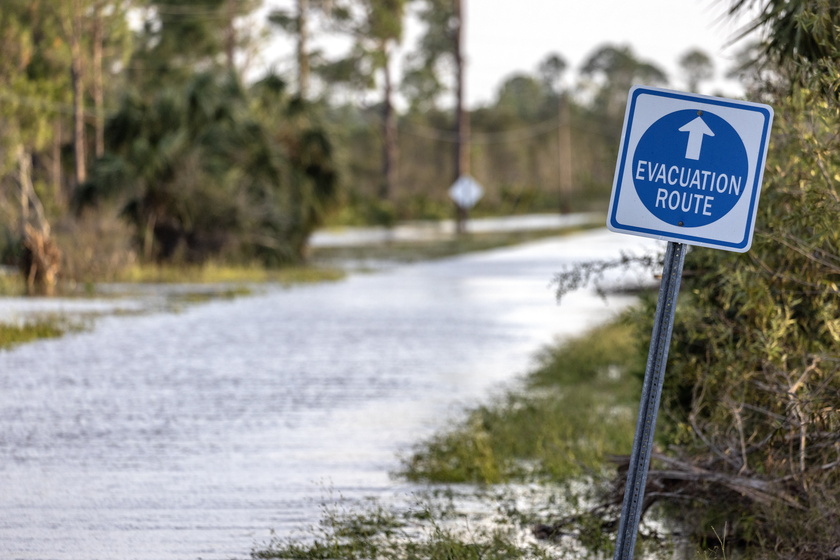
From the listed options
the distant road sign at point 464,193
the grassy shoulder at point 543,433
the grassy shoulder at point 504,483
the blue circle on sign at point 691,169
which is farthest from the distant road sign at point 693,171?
the distant road sign at point 464,193

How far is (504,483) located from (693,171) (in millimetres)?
4006

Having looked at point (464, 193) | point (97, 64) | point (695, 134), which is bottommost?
point (464, 193)

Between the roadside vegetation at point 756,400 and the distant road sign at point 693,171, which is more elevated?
the distant road sign at point 693,171

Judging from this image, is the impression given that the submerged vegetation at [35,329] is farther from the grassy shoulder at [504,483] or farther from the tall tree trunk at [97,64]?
the tall tree trunk at [97,64]

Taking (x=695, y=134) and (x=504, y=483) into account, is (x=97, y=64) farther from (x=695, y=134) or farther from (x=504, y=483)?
(x=695, y=134)

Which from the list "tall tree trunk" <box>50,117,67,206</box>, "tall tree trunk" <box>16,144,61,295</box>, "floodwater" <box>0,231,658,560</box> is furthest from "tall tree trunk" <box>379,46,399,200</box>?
"floodwater" <box>0,231,658,560</box>

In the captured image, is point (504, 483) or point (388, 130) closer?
point (504, 483)

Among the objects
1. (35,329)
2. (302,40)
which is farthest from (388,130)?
(35,329)

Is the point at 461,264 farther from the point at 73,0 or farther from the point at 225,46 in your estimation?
the point at 225,46

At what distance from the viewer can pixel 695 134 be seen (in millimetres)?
5180

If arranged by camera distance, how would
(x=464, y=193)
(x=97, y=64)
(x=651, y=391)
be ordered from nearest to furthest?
(x=651, y=391) → (x=97, y=64) → (x=464, y=193)

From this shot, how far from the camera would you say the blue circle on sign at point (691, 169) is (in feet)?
17.0

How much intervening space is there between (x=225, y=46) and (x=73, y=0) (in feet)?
64.9

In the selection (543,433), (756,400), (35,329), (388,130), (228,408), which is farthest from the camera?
(388,130)
